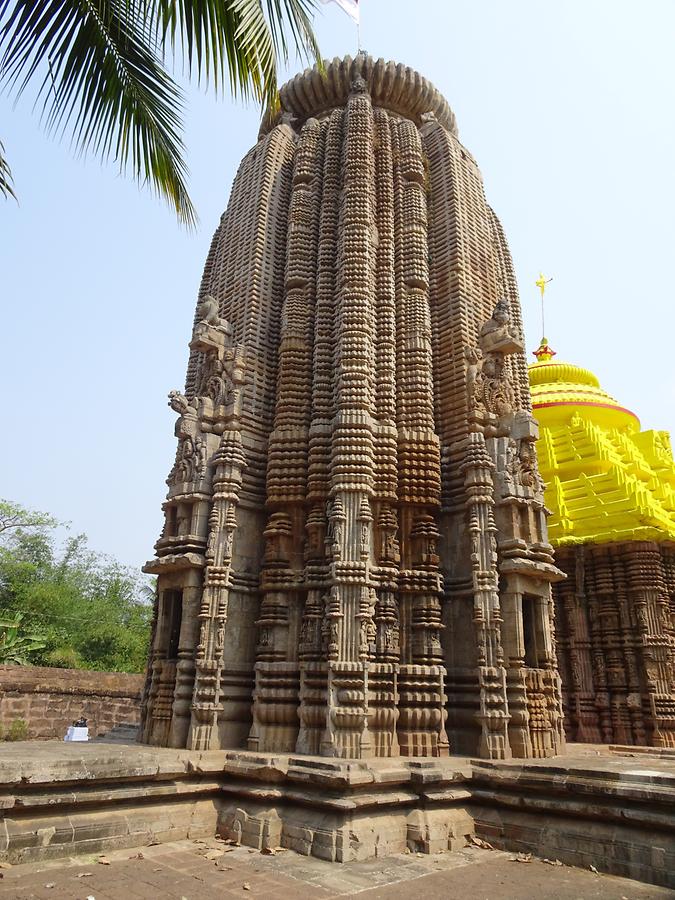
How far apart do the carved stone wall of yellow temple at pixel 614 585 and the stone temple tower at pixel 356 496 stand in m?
6.20

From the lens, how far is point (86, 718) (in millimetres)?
18328

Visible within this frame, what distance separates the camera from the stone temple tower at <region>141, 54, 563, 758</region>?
9320mm

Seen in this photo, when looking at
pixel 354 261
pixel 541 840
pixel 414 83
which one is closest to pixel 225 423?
pixel 354 261

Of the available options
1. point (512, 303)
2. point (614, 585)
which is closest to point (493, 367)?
point (512, 303)

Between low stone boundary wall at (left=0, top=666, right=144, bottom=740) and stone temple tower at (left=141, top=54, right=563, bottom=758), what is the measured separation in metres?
9.13

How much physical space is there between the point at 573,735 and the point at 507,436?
361 inches

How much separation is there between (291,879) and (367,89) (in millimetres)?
15003

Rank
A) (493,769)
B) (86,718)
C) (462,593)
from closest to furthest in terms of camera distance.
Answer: (493,769) → (462,593) → (86,718)

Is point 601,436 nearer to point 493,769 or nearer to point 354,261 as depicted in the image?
point 354,261

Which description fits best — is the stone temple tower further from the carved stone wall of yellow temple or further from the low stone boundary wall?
the low stone boundary wall

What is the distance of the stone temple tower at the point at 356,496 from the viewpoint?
9320mm

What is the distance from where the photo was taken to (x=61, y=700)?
18078mm

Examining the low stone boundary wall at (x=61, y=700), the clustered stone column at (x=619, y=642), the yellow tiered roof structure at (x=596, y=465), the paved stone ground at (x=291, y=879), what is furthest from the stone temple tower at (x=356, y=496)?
the low stone boundary wall at (x=61, y=700)

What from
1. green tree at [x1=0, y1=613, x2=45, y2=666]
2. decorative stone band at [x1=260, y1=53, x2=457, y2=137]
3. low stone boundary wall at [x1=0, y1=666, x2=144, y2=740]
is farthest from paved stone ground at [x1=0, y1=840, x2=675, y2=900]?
green tree at [x1=0, y1=613, x2=45, y2=666]
